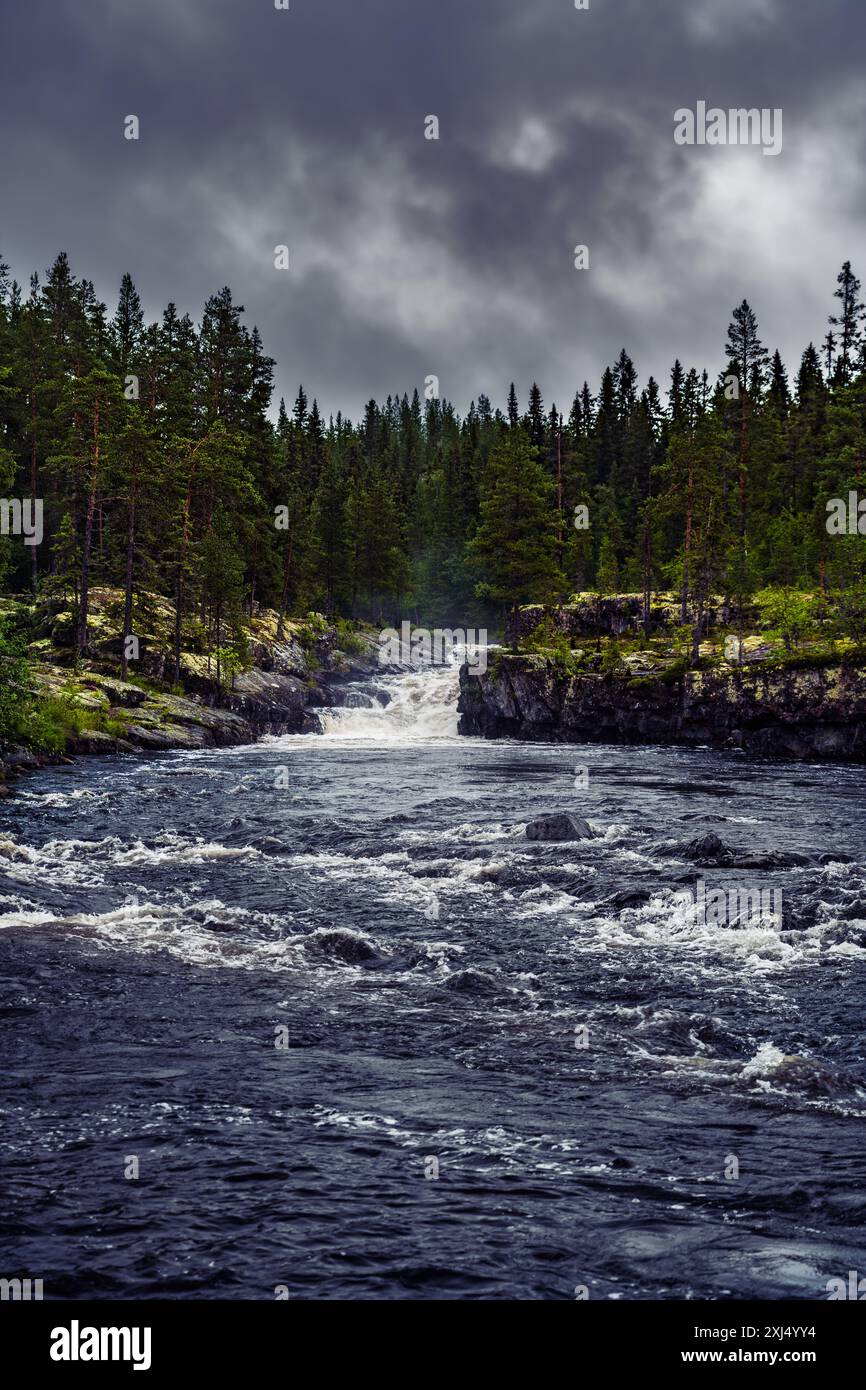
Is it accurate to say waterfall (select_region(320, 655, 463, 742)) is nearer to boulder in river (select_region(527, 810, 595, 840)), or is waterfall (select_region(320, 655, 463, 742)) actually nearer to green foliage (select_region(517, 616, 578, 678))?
green foliage (select_region(517, 616, 578, 678))

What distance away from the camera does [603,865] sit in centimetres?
1867

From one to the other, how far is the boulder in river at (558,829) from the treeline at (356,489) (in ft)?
96.6

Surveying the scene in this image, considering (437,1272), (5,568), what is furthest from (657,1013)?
(5,568)

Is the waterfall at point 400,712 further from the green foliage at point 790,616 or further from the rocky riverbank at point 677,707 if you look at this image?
the green foliage at point 790,616

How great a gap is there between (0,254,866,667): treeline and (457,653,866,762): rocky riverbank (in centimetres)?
633

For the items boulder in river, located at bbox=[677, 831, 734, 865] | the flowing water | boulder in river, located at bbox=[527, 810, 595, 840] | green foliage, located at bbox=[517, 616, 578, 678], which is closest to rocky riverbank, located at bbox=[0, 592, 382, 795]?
green foliage, located at bbox=[517, 616, 578, 678]

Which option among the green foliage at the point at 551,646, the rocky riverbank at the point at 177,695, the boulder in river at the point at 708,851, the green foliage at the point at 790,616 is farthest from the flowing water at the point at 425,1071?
the green foliage at the point at 551,646

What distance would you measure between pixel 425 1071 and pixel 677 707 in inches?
1564

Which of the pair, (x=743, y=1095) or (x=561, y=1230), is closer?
(x=561, y=1230)

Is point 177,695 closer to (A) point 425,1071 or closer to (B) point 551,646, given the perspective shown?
(B) point 551,646

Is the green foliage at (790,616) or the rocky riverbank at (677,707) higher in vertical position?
the green foliage at (790,616)

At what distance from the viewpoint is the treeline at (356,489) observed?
5284 centimetres

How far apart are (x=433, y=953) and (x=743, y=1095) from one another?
17.4 feet
